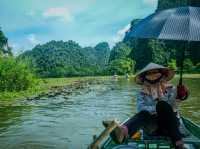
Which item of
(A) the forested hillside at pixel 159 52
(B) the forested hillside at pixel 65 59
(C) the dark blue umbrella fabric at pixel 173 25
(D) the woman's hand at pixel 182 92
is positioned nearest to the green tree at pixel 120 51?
(B) the forested hillside at pixel 65 59

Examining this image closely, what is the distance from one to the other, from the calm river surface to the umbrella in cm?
380

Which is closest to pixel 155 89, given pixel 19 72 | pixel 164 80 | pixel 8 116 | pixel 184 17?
pixel 164 80

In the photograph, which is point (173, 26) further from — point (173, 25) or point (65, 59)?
point (65, 59)

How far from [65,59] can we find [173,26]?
9964 centimetres

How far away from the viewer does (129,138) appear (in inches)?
231

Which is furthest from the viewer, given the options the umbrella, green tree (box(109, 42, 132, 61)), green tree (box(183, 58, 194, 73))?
green tree (box(109, 42, 132, 61))

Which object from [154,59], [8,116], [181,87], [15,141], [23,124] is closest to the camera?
[181,87]

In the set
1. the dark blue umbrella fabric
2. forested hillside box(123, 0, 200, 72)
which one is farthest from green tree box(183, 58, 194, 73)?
the dark blue umbrella fabric

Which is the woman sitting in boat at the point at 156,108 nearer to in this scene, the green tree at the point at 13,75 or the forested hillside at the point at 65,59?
the green tree at the point at 13,75

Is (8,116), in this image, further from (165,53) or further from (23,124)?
(165,53)

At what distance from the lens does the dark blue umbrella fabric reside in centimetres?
571

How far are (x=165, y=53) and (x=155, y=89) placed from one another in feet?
223

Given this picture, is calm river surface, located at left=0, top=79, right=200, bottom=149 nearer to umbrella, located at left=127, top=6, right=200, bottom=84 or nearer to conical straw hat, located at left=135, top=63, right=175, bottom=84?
A: conical straw hat, located at left=135, top=63, right=175, bottom=84

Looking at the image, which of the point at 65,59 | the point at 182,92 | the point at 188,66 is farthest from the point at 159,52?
the point at 182,92
